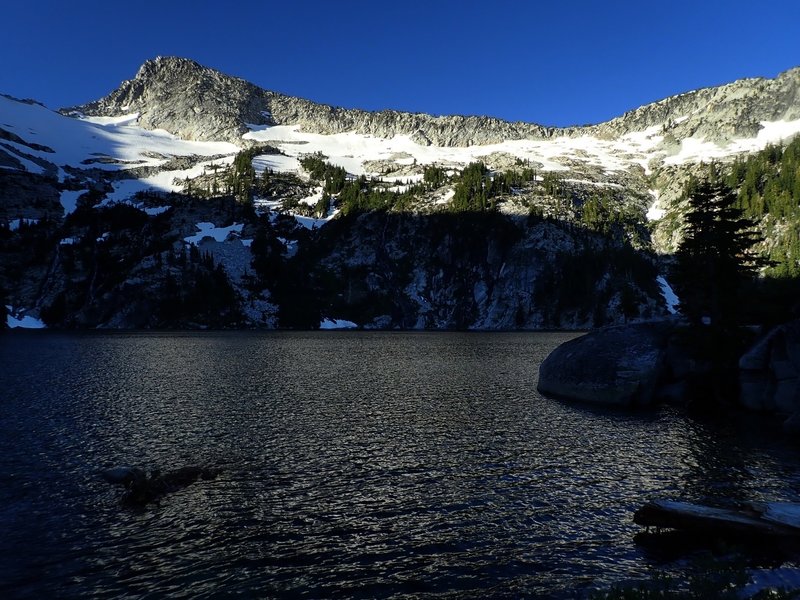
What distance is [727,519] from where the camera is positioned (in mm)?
17000

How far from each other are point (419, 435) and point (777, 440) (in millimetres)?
23488

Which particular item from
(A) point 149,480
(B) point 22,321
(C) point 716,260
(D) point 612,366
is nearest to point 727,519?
(A) point 149,480

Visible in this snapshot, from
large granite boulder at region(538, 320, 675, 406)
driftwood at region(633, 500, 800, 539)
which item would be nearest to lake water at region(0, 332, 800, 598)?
driftwood at region(633, 500, 800, 539)

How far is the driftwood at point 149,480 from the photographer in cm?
2130

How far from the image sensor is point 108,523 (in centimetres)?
1881

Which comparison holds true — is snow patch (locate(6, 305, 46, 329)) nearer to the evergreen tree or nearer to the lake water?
the lake water

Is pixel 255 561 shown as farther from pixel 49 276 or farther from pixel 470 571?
pixel 49 276

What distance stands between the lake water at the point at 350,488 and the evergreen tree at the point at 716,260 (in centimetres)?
1189

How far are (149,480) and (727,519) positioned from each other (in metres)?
24.3

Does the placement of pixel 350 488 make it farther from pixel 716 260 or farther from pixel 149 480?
pixel 716 260

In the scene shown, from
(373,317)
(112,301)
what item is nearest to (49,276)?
(112,301)

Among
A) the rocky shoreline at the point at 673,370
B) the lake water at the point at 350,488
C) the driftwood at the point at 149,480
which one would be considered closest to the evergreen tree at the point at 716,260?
the rocky shoreline at the point at 673,370

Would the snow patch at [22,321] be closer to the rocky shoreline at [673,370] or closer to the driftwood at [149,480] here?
the driftwood at [149,480]

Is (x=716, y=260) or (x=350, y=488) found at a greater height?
(x=716, y=260)
